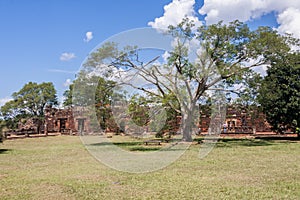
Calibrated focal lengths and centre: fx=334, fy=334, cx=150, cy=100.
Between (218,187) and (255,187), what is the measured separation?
2.51 feet

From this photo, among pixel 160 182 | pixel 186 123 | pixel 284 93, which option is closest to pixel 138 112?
pixel 186 123

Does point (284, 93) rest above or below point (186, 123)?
above

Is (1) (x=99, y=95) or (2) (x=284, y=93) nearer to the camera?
(1) (x=99, y=95)

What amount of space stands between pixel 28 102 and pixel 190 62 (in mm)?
31316

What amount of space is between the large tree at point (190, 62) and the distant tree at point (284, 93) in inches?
142

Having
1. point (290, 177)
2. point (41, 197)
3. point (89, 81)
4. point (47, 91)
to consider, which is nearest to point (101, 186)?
point (41, 197)

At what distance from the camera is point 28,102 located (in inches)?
1741

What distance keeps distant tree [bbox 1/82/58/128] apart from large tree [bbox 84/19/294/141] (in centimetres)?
2754

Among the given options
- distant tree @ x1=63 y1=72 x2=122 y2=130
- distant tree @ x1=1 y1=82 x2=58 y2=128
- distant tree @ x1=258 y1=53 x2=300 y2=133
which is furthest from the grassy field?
distant tree @ x1=1 y1=82 x2=58 y2=128

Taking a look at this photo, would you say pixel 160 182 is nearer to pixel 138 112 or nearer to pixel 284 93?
pixel 138 112

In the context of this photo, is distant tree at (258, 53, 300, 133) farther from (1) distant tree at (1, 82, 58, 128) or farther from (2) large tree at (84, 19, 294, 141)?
(1) distant tree at (1, 82, 58, 128)

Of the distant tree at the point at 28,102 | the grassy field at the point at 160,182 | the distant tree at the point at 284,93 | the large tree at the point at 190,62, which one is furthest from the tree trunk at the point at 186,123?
the distant tree at the point at 28,102

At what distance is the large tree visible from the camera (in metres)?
19.0

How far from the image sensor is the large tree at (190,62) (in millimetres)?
19016
